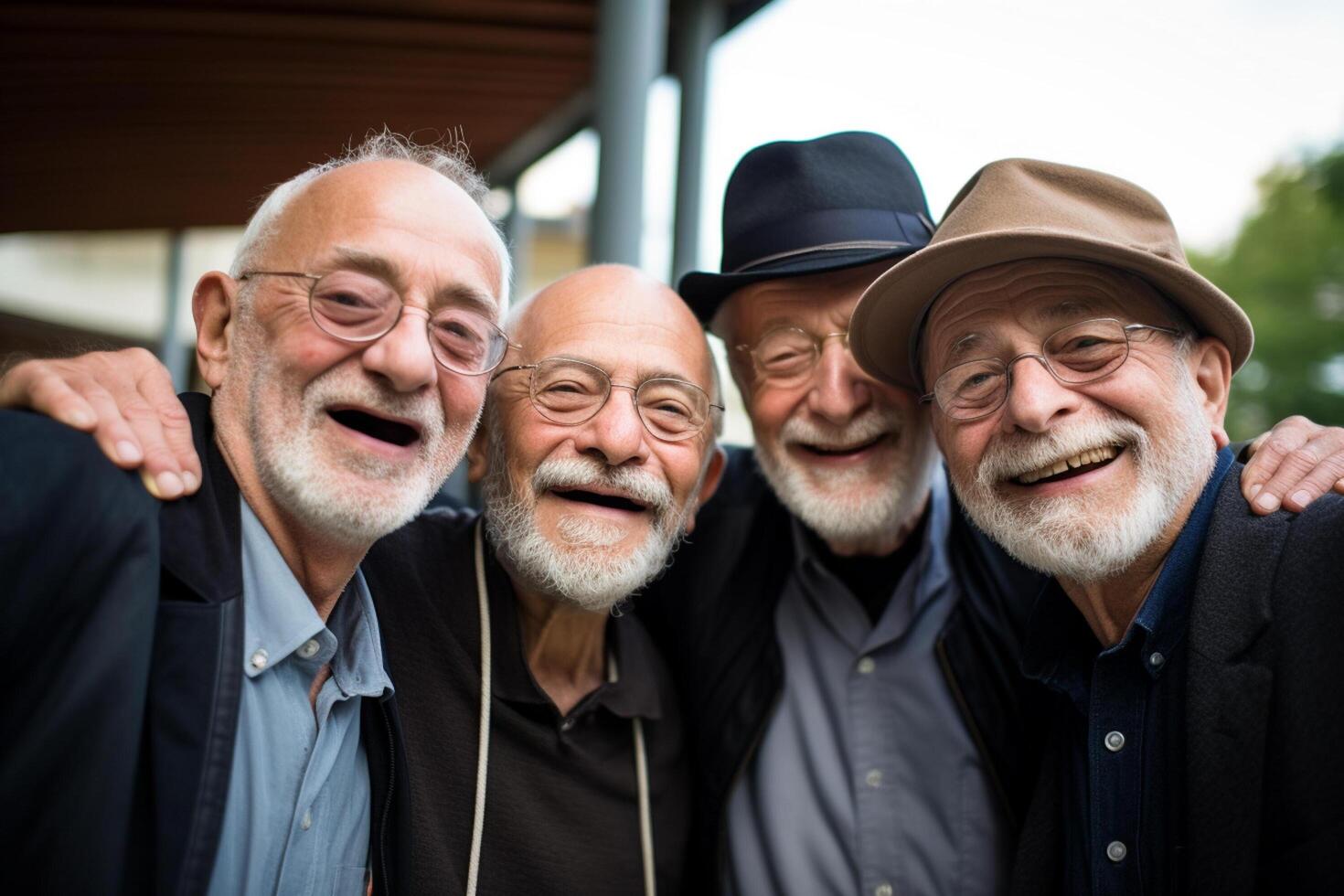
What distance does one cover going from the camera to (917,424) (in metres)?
2.78

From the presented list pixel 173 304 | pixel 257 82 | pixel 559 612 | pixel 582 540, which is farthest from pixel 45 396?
pixel 173 304

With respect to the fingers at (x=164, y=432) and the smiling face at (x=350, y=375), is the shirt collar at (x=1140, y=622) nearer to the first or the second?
the smiling face at (x=350, y=375)

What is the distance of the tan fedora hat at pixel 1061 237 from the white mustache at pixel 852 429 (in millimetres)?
473

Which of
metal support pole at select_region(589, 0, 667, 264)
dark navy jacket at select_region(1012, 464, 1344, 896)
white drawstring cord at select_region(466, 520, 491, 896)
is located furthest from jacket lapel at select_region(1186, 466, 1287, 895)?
metal support pole at select_region(589, 0, 667, 264)

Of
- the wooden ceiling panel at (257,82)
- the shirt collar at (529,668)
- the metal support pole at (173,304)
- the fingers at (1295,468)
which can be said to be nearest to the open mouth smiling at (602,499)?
the shirt collar at (529,668)

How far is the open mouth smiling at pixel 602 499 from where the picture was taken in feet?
8.05

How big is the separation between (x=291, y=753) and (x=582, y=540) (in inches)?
33.5

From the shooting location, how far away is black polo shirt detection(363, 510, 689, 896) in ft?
7.18

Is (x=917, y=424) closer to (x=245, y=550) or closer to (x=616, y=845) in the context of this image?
(x=616, y=845)

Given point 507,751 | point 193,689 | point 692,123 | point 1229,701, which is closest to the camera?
point 193,689

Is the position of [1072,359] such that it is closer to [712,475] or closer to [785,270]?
[785,270]

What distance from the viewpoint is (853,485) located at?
2674mm

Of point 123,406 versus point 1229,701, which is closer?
point 123,406

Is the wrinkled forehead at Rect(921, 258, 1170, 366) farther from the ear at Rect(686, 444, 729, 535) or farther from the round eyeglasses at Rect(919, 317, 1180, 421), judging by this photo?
the ear at Rect(686, 444, 729, 535)
